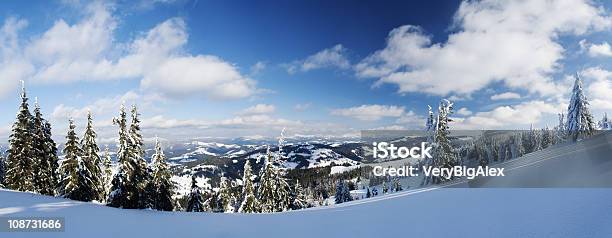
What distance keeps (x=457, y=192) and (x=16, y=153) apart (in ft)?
135

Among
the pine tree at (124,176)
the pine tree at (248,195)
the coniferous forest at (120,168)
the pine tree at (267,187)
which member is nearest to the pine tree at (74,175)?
the coniferous forest at (120,168)

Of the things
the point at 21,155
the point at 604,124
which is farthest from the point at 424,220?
the point at 604,124

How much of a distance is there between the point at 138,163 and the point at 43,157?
1460cm

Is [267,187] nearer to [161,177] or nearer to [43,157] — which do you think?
[161,177]

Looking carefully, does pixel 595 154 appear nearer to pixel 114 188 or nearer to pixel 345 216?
pixel 345 216

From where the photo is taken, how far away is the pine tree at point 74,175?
36.5 m

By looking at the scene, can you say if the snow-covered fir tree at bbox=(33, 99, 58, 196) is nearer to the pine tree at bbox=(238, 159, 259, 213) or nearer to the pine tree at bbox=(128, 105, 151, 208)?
the pine tree at bbox=(128, 105, 151, 208)

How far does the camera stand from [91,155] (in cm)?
3962

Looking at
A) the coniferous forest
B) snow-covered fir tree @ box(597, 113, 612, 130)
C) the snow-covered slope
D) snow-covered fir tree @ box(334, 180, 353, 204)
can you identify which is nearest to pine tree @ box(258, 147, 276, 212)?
the coniferous forest

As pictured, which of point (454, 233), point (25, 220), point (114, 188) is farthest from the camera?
point (114, 188)

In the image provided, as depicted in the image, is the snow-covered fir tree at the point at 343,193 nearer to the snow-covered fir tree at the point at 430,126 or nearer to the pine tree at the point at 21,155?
the snow-covered fir tree at the point at 430,126

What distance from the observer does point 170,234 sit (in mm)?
13805

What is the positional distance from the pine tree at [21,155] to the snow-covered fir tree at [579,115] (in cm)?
6890

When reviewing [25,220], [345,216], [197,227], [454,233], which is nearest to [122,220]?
[25,220]
